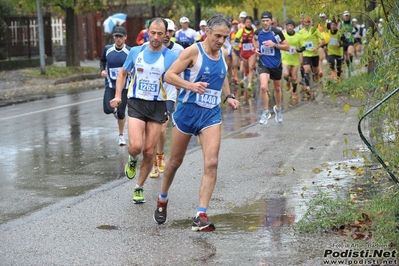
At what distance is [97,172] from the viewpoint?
1118 cm

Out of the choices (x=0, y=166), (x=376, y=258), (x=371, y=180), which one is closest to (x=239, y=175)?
(x=371, y=180)

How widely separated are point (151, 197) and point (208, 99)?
6.38ft

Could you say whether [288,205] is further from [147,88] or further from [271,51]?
[271,51]

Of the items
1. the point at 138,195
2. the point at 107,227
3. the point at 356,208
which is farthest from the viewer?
A: the point at 138,195

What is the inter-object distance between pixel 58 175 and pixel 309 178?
10.5 feet

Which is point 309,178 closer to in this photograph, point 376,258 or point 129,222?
point 129,222

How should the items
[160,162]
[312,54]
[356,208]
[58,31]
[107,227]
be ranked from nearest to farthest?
[356,208]
[107,227]
[160,162]
[312,54]
[58,31]

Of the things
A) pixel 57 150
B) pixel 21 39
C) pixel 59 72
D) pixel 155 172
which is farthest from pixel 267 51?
pixel 21 39

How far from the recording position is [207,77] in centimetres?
786

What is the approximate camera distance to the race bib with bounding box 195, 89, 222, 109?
789 centimetres

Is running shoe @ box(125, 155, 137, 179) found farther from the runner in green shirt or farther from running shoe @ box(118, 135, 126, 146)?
the runner in green shirt

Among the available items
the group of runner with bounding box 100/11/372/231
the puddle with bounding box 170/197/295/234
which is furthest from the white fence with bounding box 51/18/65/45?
the puddle with bounding box 170/197/295/234

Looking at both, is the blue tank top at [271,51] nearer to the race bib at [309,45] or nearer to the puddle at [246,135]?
the puddle at [246,135]

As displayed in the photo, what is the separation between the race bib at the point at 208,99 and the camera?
789cm
